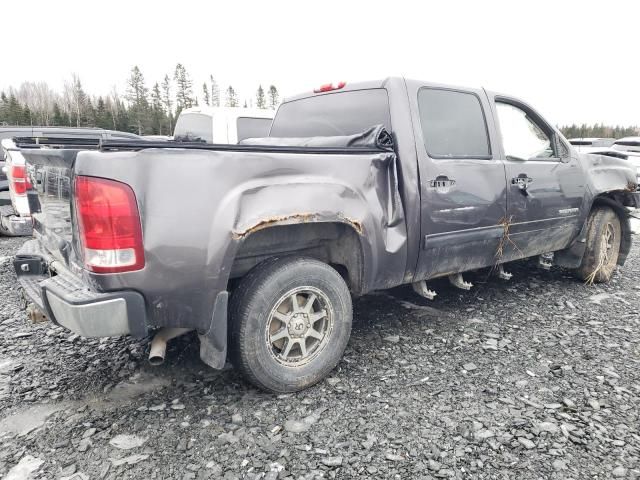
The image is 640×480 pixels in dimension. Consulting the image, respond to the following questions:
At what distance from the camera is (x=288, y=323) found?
2.65 meters

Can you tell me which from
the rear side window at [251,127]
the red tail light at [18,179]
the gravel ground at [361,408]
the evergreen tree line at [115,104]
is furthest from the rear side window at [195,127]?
the evergreen tree line at [115,104]

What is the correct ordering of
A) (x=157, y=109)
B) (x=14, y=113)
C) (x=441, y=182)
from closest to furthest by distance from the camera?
1. (x=441, y=182)
2. (x=14, y=113)
3. (x=157, y=109)

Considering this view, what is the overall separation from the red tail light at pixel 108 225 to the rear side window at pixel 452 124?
6.72 ft

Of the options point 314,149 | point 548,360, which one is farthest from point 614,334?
point 314,149

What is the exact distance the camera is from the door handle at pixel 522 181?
3.75m

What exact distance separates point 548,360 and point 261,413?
2.00 metres

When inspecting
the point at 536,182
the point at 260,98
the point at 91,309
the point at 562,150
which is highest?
the point at 260,98

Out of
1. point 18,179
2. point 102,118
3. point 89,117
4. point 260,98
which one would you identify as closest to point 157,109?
point 102,118

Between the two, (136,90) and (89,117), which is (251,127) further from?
(136,90)

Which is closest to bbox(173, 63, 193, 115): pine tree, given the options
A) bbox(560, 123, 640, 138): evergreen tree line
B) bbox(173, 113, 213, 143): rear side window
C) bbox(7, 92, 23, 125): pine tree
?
bbox(7, 92, 23, 125): pine tree

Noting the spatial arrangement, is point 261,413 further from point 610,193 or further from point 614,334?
point 610,193

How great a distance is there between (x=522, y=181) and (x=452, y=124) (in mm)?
862

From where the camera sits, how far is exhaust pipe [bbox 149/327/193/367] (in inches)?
92.6

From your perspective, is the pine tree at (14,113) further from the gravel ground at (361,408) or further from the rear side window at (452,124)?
the rear side window at (452,124)
